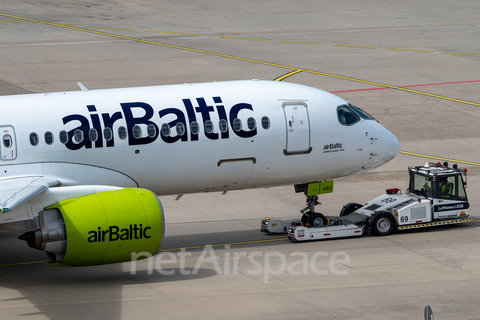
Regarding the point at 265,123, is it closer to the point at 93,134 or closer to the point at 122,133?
the point at 122,133

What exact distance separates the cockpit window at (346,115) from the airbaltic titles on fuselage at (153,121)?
326cm

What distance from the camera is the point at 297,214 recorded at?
97.2 ft

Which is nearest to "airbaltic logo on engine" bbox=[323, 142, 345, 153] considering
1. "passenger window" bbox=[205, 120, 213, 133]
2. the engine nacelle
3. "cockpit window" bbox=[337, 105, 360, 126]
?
"cockpit window" bbox=[337, 105, 360, 126]

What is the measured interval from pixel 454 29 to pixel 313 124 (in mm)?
46746

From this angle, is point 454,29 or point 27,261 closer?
point 27,261

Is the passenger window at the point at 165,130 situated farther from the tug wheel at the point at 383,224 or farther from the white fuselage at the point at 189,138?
the tug wheel at the point at 383,224

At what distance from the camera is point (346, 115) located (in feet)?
87.5

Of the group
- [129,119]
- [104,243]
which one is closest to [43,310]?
[104,243]

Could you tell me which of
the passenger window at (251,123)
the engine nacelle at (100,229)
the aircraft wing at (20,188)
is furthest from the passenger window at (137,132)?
the passenger window at (251,123)

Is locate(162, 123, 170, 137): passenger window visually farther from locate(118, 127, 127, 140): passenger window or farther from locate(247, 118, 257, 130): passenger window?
locate(247, 118, 257, 130): passenger window

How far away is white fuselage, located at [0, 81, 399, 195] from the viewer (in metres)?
23.4

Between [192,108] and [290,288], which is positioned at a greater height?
[192,108]

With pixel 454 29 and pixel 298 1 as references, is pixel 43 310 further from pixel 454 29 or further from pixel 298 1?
pixel 298 1

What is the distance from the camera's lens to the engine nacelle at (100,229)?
2089cm
